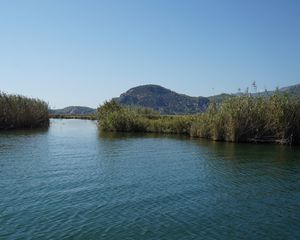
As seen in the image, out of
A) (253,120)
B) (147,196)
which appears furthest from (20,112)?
(147,196)

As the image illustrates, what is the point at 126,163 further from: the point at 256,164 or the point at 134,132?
the point at 134,132

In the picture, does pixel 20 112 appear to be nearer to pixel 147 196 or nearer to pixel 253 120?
pixel 253 120

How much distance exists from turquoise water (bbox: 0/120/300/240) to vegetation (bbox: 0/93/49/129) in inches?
991

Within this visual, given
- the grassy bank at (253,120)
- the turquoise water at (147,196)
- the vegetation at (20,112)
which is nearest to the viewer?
the turquoise water at (147,196)

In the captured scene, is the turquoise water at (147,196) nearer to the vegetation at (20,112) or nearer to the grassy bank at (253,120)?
the grassy bank at (253,120)

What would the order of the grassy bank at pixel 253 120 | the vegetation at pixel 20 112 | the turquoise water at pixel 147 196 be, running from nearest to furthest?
the turquoise water at pixel 147 196, the grassy bank at pixel 253 120, the vegetation at pixel 20 112

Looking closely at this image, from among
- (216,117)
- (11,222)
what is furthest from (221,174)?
(216,117)

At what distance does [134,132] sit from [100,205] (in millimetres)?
38517

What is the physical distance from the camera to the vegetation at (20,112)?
53.7m

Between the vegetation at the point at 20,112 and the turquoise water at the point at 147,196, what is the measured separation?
82.6 feet

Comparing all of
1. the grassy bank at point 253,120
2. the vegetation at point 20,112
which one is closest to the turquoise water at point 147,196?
the grassy bank at point 253,120

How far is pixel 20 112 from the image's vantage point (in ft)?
184

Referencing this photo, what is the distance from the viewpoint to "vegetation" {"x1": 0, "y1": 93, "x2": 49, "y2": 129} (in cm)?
5366

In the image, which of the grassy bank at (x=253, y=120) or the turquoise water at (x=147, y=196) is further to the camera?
the grassy bank at (x=253, y=120)
